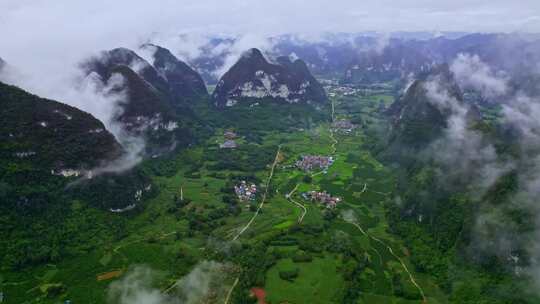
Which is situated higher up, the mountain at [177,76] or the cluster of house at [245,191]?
the mountain at [177,76]

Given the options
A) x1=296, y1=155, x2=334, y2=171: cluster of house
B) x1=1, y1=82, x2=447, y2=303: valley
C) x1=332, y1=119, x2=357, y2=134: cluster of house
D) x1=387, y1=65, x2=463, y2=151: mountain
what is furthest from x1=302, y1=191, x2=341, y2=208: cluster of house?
x1=332, y1=119, x2=357, y2=134: cluster of house

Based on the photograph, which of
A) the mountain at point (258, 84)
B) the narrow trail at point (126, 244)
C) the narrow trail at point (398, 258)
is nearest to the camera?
the narrow trail at point (398, 258)

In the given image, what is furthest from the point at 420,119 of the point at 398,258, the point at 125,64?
the point at 125,64

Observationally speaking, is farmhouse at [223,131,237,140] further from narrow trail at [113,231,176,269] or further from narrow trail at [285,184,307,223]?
narrow trail at [113,231,176,269]

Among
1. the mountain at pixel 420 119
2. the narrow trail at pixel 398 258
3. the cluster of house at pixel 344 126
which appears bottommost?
the cluster of house at pixel 344 126

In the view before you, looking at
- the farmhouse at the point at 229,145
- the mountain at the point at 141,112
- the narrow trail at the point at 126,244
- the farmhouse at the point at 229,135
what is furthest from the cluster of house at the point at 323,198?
the farmhouse at the point at 229,135

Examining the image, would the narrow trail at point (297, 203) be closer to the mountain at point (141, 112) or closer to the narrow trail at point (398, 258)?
the narrow trail at point (398, 258)

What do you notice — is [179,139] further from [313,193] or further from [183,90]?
[183,90]

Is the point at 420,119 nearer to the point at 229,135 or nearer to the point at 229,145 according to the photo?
the point at 229,145
